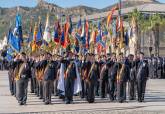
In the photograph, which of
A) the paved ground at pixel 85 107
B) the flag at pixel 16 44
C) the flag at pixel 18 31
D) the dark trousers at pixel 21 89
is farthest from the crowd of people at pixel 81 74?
the flag at pixel 18 31

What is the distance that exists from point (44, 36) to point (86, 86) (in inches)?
197

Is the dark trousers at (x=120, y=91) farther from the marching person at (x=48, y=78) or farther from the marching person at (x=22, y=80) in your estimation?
the marching person at (x=22, y=80)

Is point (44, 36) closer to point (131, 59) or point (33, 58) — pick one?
point (33, 58)

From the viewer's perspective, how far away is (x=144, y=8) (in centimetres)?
7838

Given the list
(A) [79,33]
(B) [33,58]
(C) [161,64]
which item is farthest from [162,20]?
(B) [33,58]

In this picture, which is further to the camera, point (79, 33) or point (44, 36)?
point (79, 33)

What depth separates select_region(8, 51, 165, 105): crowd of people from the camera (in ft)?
65.6

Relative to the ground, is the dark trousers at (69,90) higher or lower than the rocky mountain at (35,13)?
lower

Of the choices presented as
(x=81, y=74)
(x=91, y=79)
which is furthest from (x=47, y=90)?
(x=81, y=74)

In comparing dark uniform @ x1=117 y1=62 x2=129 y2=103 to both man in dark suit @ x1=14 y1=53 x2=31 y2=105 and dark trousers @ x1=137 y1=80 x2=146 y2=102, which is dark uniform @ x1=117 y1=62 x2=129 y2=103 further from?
man in dark suit @ x1=14 y1=53 x2=31 y2=105

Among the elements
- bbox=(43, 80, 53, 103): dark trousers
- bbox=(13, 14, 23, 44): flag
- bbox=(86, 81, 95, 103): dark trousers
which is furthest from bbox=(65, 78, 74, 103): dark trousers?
bbox=(13, 14, 23, 44): flag

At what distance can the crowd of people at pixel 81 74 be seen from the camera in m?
20.0

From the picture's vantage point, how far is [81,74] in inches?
848

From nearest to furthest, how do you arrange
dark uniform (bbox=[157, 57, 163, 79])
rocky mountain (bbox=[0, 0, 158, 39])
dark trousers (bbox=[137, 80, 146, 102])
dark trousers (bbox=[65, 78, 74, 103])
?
dark trousers (bbox=[65, 78, 74, 103]) → dark trousers (bbox=[137, 80, 146, 102]) → dark uniform (bbox=[157, 57, 163, 79]) → rocky mountain (bbox=[0, 0, 158, 39])
